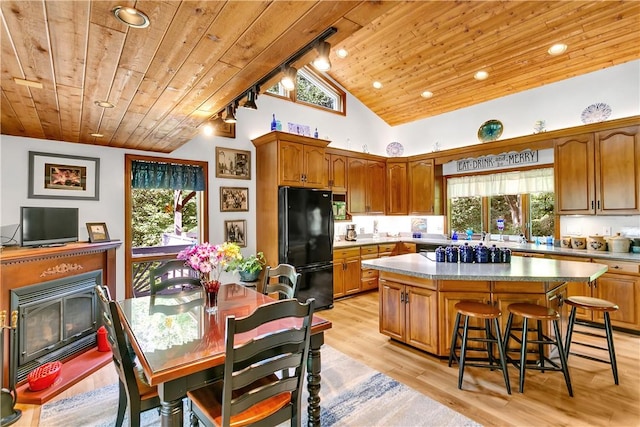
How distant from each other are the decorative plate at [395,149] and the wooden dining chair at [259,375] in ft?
18.3

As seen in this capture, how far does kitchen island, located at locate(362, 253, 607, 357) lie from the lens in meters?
2.63

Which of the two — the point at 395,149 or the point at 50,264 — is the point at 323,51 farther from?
the point at 395,149

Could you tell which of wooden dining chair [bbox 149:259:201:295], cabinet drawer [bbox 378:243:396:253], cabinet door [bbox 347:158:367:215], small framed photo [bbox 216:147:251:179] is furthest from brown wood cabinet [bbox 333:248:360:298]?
wooden dining chair [bbox 149:259:201:295]

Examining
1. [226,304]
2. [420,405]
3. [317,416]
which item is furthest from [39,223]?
[420,405]

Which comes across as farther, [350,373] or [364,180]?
[364,180]

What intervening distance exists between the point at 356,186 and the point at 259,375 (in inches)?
183

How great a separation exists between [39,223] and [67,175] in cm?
68

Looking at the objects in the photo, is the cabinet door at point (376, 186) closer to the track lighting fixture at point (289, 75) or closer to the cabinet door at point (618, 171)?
the cabinet door at point (618, 171)

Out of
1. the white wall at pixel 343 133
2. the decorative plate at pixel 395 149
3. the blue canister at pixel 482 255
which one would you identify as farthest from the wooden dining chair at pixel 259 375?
the decorative plate at pixel 395 149

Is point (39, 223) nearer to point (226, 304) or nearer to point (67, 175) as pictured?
point (67, 175)

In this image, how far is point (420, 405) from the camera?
229cm

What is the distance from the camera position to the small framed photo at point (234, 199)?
14.8 ft

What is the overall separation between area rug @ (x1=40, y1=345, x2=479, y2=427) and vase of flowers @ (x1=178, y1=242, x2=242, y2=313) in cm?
92

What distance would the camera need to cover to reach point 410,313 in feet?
10.4
